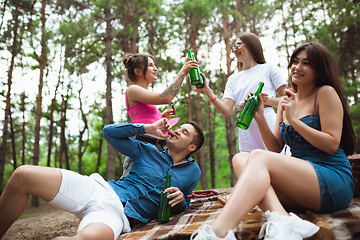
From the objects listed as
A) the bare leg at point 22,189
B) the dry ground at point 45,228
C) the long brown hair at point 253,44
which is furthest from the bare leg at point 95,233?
the long brown hair at point 253,44

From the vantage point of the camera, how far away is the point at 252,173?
1518 millimetres

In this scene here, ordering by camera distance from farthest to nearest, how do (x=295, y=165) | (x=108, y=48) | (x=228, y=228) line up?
1. (x=108, y=48)
2. (x=295, y=165)
3. (x=228, y=228)

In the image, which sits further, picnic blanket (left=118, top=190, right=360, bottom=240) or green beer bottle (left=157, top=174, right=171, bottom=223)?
green beer bottle (left=157, top=174, right=171, bottom=223)

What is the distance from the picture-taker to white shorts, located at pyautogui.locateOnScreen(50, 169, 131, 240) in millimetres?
1846

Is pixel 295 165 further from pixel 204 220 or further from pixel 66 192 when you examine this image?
pixel 66 192

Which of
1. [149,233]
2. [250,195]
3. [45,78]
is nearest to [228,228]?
[250,195]

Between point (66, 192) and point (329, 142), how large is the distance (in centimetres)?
179

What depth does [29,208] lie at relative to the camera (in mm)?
10047

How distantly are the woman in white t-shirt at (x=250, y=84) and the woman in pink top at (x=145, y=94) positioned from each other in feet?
1.03

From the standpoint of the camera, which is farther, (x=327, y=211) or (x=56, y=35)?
(x=56, y=35)

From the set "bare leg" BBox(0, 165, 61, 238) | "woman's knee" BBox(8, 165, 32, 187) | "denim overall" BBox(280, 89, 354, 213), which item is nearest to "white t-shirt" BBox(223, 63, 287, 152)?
"denim overall" BBox(280, 89, 354, 213)

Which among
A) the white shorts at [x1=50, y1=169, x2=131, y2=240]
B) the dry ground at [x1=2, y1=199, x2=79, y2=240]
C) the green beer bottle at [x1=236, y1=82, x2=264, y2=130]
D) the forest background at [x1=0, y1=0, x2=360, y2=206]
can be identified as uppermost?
the forest background at [x1=0, y1=0, x2=360, y2=206]

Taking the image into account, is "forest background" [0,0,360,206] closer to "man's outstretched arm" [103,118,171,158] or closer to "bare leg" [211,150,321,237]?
"man's outstretched arm" [103,118,171,158]

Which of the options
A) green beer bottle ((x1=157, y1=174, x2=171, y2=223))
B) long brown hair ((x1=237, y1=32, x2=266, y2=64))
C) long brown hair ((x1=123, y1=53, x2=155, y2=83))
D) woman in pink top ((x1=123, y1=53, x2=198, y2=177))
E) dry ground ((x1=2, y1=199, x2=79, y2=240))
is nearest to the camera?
green beer bottle ((x1=157, y1=174, x2=171, y2=223))
